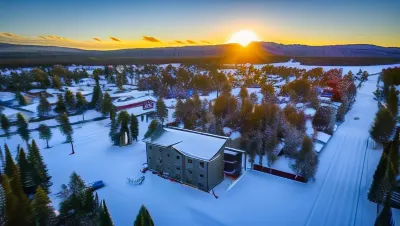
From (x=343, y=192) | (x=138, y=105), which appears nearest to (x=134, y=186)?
(x=343, y=192)

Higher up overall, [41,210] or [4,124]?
[41,210]

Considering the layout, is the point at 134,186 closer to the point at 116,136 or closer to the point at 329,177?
the point at 116,136

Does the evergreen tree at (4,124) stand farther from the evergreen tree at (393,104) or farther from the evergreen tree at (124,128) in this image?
the evergreen tree at (393,104)

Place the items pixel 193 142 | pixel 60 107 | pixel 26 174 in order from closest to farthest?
pixel 26 174 → pixel 193 142 → pixel 60 107

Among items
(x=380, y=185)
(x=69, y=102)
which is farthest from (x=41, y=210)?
(x=69, y=102)

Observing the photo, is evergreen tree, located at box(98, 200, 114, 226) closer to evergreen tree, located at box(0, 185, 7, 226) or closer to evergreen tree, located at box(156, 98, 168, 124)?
evergreen tree, located at box(0, 185, 7, 226)

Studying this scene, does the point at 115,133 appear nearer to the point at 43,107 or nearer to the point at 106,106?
the point at 106,106
